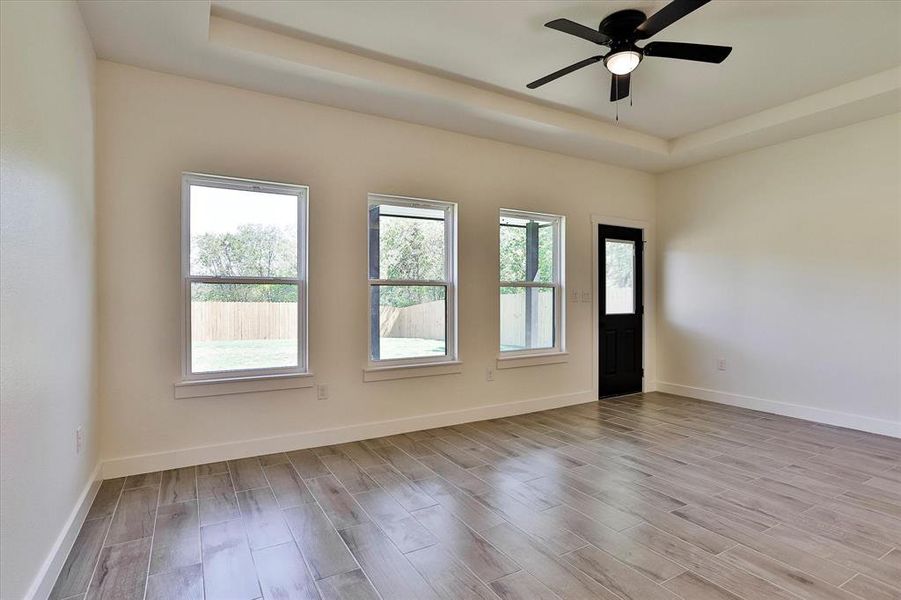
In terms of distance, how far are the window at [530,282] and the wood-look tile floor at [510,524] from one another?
1458mm

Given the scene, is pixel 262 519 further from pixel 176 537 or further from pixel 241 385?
pixel 241 385

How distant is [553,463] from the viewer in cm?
343

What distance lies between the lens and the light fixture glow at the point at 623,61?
9.61 ft

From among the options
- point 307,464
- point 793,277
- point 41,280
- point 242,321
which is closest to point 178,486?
point 307,464

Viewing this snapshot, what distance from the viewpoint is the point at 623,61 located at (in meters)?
2.97

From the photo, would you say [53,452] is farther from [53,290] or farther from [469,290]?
[469,290]

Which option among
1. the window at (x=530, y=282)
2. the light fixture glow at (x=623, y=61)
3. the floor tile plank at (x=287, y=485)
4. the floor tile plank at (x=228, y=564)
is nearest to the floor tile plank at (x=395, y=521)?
the floor tile plank at (x=287, y=485)

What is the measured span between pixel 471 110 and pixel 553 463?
3.01m

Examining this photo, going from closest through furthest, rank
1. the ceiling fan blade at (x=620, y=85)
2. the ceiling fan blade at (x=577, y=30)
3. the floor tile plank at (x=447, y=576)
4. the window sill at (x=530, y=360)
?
the floor tile plank at (x=447, y=576)
the ceiling fan blade at (x=577, y=30)
the ceiling fan blade at (x=620, y=85)
the window sill at (x=530, y=360)

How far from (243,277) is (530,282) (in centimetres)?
298

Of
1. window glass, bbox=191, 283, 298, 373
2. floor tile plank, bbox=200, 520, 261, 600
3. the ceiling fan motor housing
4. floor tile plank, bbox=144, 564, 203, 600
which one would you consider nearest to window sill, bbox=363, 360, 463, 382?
window glass, bbox=191, 283, 298, 373

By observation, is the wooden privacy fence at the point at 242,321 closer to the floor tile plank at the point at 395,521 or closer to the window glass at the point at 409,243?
the window glass at the point at 409,243

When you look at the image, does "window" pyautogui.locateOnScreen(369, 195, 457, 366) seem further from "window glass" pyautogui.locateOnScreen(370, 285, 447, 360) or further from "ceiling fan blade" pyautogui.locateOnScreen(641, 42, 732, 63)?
"ceiling fan blade" pyautogui.locateOnScreen(641, 42, 732, 63)

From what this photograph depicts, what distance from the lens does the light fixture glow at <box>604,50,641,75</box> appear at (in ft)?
9.61
